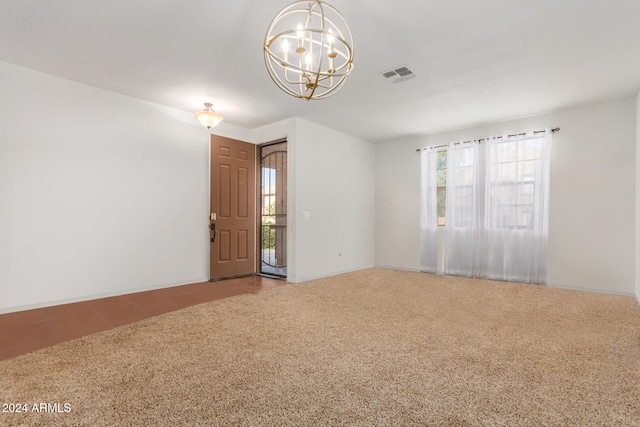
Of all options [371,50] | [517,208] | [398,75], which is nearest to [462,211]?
[517,208]

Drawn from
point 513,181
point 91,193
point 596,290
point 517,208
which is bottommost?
point 596,290

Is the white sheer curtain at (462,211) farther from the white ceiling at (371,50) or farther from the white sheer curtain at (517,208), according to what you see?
the white ceiling at (371,50)

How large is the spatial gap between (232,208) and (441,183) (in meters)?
3.93

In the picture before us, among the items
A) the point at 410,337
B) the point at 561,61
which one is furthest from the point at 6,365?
the point at 561,61

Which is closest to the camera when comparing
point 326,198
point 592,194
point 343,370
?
point 343,370

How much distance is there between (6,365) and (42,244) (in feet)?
5.92

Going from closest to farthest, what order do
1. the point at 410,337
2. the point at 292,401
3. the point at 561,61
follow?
the point at 292,401
the point at 410,337
the point at 561,61

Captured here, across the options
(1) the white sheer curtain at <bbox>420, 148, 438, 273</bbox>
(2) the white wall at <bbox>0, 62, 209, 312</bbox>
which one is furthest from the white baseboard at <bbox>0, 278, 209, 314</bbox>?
(1) the white sheer curtain at <bbox>420, 148, 438, 273</bbox>

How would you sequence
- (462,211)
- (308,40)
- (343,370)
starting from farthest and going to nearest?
(462,211), (308,40), (343,370)

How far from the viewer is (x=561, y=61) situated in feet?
10.0

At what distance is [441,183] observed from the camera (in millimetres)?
5633

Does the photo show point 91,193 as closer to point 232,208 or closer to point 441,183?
point 232,208

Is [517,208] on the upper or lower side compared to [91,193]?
lower

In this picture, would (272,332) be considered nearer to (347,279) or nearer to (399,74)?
(347,279)
